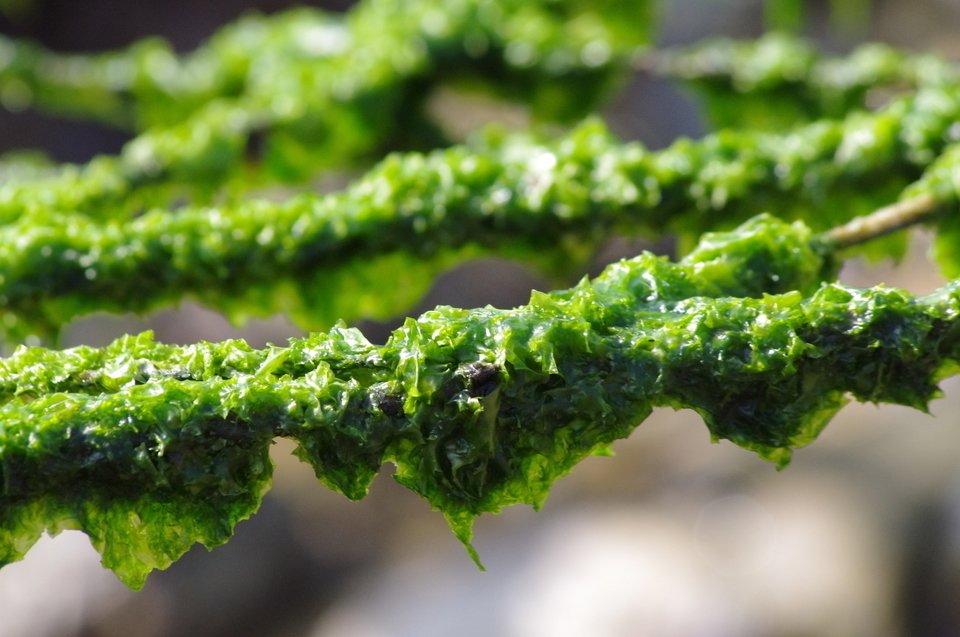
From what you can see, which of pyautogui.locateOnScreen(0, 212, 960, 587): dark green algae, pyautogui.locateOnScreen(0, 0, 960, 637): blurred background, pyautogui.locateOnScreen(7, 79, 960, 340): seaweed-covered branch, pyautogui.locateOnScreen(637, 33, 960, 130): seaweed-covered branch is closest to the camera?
pyautogui.locateOnScreen(0, 212, 960, 587): dark green algae

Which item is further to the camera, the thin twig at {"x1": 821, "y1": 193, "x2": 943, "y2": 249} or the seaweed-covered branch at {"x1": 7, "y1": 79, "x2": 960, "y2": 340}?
the seaweed-covered branch at {"x1": 7, "y1": 79, "x2": 960, "y2": 340}

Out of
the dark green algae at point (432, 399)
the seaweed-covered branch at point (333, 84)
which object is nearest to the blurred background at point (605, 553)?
the seaweed-covered branch at point (333, 84)

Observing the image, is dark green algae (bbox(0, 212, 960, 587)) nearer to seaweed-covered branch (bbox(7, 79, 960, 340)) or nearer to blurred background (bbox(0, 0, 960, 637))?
seaweed-covered branch (bbox(7, 79, 960, 340))

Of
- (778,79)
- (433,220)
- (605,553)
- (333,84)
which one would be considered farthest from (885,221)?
(605,553)

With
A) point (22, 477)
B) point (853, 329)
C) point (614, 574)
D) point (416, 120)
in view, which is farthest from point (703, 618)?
point (22, 477)

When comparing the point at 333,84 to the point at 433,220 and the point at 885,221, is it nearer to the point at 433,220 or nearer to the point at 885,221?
the point at 433,220

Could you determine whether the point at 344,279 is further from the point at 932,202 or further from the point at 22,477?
the point at 932,202

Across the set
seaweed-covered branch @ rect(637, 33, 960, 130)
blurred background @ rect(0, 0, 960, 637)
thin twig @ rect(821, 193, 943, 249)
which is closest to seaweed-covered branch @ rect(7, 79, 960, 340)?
thin twig @ rect(821, 193, 943, 249)
